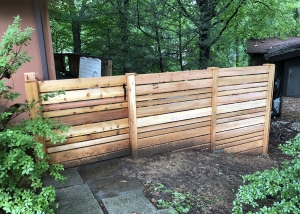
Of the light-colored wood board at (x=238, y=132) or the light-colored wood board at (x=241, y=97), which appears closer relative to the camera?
the light-colored wood board at (x=241, y=97)

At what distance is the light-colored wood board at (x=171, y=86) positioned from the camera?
4.11m

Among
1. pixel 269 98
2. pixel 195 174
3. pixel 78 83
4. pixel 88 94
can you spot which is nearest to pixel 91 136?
pixel 88 94

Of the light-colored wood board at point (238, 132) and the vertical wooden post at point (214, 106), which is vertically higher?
the vertical wooden post at point (214, 106)

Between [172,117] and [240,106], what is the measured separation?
1.53 m

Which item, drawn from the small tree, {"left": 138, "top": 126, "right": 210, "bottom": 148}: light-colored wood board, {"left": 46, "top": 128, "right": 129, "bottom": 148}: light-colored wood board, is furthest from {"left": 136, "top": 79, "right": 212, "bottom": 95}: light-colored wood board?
the small tree

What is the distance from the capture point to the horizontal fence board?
15.6ft

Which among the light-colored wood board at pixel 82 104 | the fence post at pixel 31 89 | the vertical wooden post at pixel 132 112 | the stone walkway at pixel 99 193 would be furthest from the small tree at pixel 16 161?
the vertical wooden post at pixel 132 112

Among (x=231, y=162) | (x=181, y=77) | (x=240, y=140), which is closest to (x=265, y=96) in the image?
(x=240, y=140)

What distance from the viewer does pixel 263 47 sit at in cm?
1244

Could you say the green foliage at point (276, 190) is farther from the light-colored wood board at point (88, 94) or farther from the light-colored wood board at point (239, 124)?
the light-colored wood board at point (88, 94)

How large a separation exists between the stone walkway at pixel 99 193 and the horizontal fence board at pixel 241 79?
242cm

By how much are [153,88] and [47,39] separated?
2.19 meters

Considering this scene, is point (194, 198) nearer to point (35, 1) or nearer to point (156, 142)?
point (156, 142)

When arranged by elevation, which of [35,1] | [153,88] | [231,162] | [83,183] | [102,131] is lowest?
[231,162]
